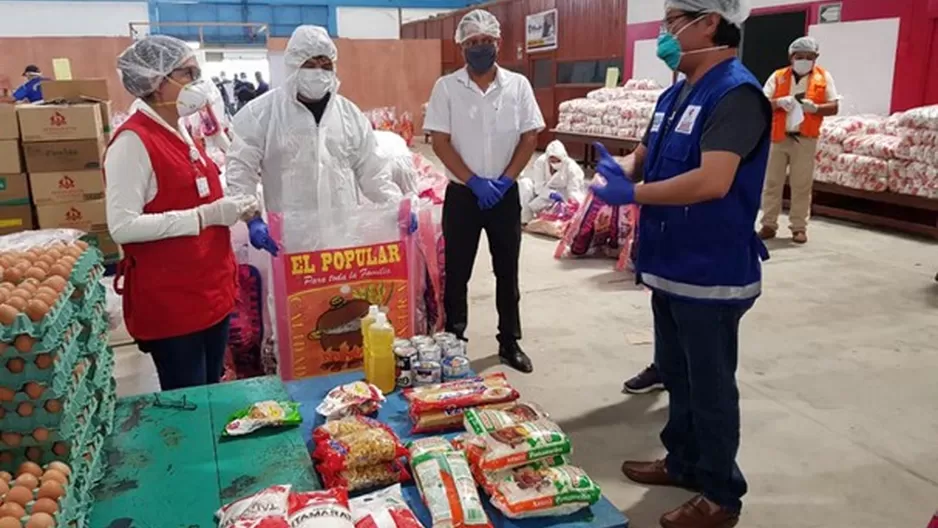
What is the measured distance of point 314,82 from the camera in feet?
8.82

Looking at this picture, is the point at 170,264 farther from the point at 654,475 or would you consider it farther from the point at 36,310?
the point at 654,475

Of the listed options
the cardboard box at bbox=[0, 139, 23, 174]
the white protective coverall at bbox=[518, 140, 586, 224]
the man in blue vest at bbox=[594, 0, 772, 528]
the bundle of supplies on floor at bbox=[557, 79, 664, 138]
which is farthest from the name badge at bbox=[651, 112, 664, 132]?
the bundle of supplies on floor at bbox=[557, 79, 664, 138]

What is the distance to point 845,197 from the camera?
6926 millimetres

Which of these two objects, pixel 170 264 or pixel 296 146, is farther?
pixel 296 146

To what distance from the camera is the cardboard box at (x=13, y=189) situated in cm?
440

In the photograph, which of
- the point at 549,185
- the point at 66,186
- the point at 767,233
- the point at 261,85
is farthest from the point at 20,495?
the point at 261,85

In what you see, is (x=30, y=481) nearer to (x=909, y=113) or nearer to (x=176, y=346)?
(x=176, y=346)

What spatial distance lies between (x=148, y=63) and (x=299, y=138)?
28.4 inches

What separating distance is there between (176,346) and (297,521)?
1.12 m

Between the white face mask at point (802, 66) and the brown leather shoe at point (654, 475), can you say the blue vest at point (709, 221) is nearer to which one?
the brown leather shoe at point (654, 475)

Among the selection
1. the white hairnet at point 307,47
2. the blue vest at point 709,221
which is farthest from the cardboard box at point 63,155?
the blue vest at point 709,221

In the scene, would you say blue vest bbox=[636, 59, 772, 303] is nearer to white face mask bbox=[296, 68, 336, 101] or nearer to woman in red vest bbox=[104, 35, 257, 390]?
woman in red vest bbox=[104, 35, 257, 390]

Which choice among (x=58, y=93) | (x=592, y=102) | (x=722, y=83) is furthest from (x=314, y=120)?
(x=592, y=102)

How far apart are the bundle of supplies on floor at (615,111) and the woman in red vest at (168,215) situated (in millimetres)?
7031
